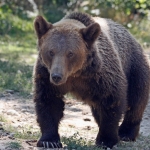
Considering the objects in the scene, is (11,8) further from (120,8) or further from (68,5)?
(120,8)

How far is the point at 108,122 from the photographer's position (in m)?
6.57

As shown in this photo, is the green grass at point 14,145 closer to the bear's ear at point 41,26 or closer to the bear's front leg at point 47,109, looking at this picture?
the bear's front leg at point 47,109

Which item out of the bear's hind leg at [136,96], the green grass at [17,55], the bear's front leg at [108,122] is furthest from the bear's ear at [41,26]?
the green grass at [17,55]

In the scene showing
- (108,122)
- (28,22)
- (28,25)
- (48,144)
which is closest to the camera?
(48,144)

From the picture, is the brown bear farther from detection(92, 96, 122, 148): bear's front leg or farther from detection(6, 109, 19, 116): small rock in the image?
detection(6, 109, 19, 116): small rock

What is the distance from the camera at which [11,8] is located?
17.0 m

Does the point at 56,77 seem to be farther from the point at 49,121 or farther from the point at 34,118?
the point at 34,118

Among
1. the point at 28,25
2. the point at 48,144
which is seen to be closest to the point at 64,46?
the point at 48,144

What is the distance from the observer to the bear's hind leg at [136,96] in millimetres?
7277

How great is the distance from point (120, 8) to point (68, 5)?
6.53ft

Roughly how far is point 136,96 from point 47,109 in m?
1.46

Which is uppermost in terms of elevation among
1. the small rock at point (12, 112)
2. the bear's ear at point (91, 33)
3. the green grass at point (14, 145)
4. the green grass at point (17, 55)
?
the bear's ear at point (91, 33)

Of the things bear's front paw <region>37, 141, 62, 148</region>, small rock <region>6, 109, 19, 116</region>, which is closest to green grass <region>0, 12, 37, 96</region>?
small rock <region>6, 109, 19, 116</region>

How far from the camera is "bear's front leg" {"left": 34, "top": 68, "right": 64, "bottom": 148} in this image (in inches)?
248
